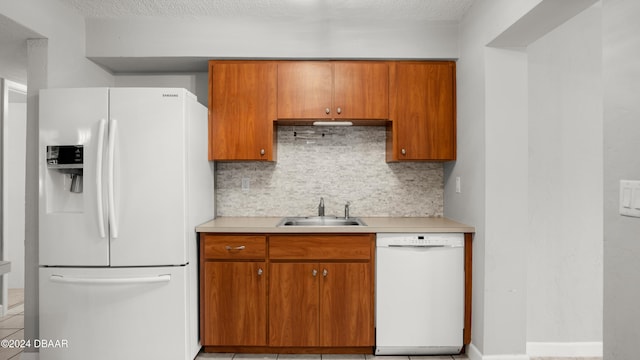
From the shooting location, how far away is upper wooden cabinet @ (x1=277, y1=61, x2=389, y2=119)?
2.82 m

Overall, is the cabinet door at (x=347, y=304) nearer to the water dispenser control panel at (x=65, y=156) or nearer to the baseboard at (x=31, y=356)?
the water dispenser control panel at (x=65, y=156)

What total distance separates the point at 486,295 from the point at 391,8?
2.06m

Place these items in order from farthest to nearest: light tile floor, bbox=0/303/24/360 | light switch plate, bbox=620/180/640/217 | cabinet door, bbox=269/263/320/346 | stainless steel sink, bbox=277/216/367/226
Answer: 1. stainless steel sink, bbox=277/216/367/226
2. light tile floor, bbox=0/303/24/360
3. cabinet door, bbox=269/263/320/346
4. light switch plate, bbox=620/180/640/217

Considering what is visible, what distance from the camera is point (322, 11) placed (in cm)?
267

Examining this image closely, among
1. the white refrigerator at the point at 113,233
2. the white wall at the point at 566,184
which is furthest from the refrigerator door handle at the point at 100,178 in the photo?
the white wall at the point at 566,184

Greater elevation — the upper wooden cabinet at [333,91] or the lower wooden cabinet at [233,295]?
the upper wooden cabinet at [333,91]

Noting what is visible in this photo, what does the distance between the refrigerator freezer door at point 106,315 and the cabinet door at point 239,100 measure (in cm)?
108

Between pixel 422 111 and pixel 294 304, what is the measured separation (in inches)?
68.1

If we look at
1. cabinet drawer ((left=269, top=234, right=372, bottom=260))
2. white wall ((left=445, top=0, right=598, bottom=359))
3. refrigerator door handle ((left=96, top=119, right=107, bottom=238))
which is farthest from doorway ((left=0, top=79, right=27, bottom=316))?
white wall ((left=445, top=0, right=598, bottom=359))

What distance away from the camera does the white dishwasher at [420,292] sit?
2.51 meters

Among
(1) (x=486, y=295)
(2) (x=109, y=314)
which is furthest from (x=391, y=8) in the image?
(2) (x=109, y=314)

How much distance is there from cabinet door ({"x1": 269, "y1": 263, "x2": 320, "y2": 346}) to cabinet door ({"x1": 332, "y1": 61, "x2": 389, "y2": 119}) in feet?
3.97

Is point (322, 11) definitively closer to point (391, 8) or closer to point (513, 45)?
point (391, 8)

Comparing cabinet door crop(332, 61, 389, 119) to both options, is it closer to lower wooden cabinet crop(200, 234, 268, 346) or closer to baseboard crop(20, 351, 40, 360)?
lower wooden cabinet crop(200, 234, 268, 346)
